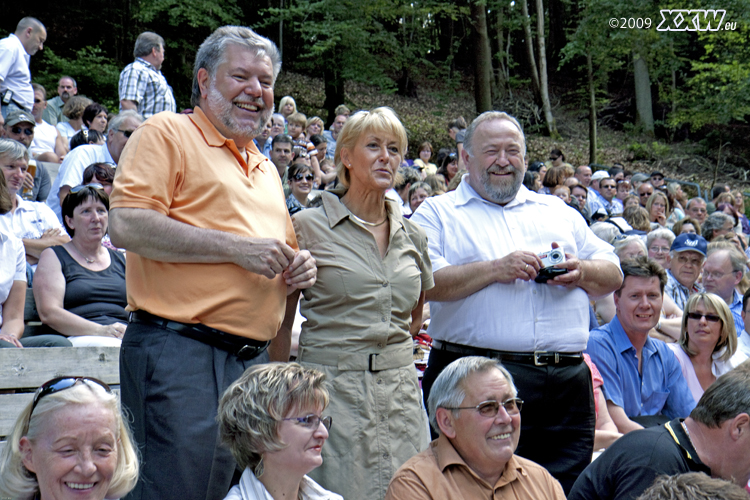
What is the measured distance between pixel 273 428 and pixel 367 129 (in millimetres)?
1288

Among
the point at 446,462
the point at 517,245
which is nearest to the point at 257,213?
the point at 446,462

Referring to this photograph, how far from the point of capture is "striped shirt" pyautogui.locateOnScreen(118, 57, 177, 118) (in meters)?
7.07

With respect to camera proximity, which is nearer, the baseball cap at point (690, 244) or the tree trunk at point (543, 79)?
the baseball cap at point (690, 244)

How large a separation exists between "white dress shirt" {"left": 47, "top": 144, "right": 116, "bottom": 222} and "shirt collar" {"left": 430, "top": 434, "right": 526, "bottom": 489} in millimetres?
4156

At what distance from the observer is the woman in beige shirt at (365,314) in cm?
286

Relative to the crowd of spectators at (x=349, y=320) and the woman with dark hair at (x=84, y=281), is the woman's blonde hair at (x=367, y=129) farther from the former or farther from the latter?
the woman with dark hair at (x=84, y=281)

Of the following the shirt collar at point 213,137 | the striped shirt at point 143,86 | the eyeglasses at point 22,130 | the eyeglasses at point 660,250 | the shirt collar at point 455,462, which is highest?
the striped shirt at point 143,86

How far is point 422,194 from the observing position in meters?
7.78

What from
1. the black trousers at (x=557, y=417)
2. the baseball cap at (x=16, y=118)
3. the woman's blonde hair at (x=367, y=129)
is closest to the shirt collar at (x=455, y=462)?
the black trousers at (x=557, y=417)

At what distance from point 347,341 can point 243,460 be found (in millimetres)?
589

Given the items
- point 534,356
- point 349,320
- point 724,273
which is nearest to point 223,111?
point 349,320

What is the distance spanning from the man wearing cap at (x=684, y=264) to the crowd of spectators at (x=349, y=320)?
102 inches

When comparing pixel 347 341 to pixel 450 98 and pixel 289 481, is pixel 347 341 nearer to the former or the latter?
pixel 289 481

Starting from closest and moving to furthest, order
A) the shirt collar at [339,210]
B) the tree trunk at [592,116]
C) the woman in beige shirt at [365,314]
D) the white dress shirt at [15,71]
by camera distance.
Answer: the woman in beige shirt at [365,314] → the shirt collar at [339,210] → the white dress shirt at [15,71] → the tree trunk at [592,116]
